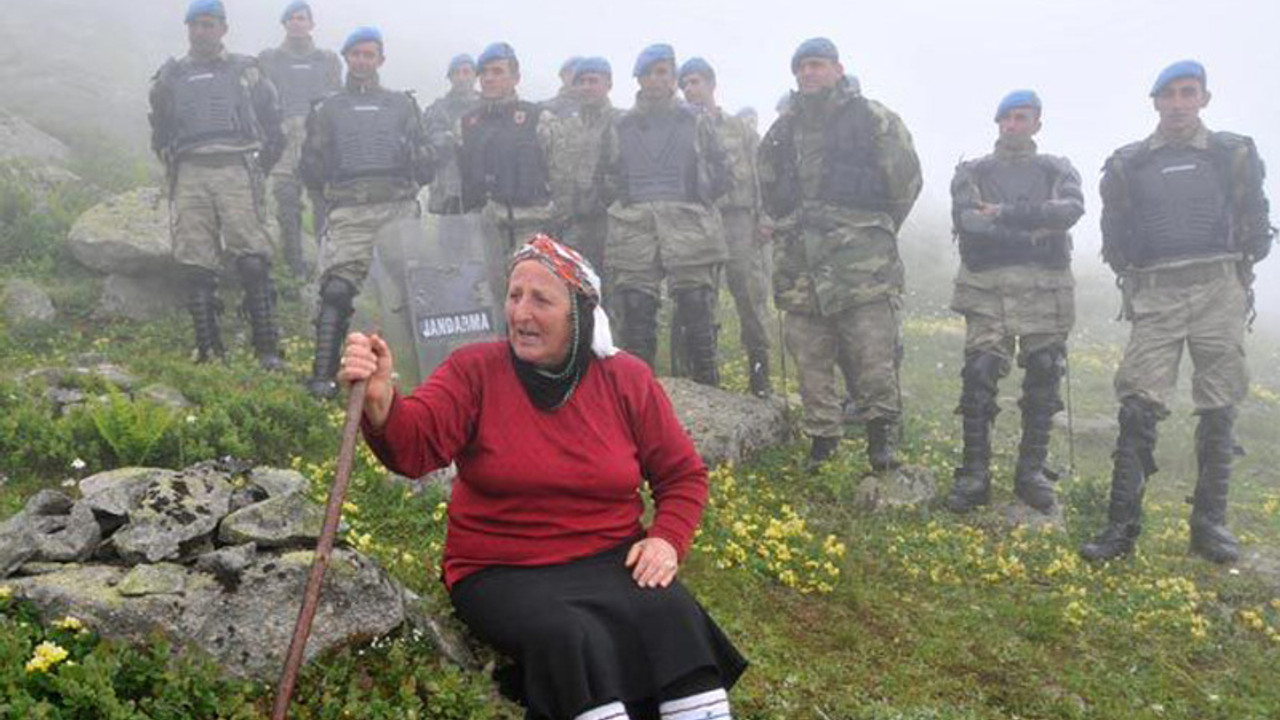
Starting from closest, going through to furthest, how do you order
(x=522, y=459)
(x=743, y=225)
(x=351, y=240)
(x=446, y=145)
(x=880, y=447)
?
(x=522, y=459) < (x=880, y=447) < (x=351, y=240) < (x=743, y=225) < (x=446, y=145)

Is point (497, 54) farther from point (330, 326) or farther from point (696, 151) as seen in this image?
point (330, 326)

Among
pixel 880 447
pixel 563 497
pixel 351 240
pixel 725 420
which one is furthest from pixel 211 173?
pixel 563 497

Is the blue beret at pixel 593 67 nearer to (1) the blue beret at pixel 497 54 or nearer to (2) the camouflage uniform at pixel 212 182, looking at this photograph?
(1) the blue beret at pixel 497 54

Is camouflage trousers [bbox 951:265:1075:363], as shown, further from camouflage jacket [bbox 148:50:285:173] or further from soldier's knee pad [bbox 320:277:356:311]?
camouflage jacket [bbox 148:50:285:173]

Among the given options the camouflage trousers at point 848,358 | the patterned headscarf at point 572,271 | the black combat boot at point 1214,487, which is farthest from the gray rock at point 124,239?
the black combat boot at point 1214,487

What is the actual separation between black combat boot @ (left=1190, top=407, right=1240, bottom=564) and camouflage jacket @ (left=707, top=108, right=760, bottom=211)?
21.3 feet

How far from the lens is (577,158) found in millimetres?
11789

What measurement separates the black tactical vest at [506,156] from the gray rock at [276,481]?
6.37 meters

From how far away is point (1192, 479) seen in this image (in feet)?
41.5

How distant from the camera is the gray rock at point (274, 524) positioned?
16.0ft

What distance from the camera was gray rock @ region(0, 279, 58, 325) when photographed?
38.9 ft

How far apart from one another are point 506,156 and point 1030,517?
721 cm

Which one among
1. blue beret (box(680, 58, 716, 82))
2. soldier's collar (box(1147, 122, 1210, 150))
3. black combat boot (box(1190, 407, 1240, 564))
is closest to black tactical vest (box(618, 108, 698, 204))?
blue beret (box(680, 58, 716, 82))

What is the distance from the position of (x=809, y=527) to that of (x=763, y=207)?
3.82m
